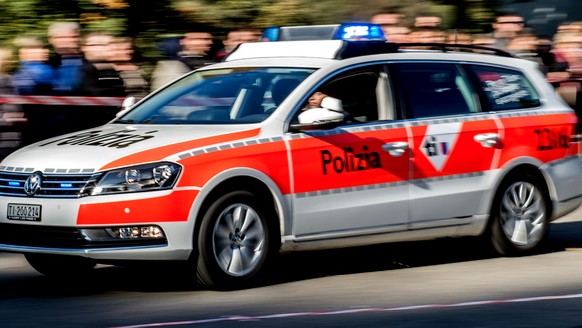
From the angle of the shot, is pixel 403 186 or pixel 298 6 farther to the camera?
pixel 298 6

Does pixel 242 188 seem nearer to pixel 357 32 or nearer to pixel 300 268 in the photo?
pixel 300 268

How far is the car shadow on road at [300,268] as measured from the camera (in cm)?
885

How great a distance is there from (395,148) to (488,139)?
98 centimetres

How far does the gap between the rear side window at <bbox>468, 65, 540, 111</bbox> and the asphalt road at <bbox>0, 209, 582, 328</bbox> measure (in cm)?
112

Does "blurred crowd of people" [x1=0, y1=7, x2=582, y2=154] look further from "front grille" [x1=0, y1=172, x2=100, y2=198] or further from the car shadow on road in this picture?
"front grille" [x1=0, y1=172, x2=100, y2=198]

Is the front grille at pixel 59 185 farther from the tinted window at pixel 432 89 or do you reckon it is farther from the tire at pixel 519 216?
the tire at pixel 519 216

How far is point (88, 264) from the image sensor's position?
948 cm

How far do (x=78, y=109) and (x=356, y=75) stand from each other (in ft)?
14.9

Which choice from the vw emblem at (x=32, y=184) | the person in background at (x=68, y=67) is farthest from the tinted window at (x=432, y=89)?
the person in background at (x=68, y=67)

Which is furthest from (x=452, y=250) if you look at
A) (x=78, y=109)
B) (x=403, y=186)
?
(x=78, y=109)

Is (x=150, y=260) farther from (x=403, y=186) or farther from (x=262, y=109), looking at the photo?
(x=403, y=186)

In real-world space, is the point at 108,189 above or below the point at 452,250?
above

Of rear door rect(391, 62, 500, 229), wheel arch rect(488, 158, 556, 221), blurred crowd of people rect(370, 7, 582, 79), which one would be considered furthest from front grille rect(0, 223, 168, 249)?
blurred crowd of people rect(370, 7, 582, 79)

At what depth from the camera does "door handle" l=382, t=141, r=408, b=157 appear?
934 cm
